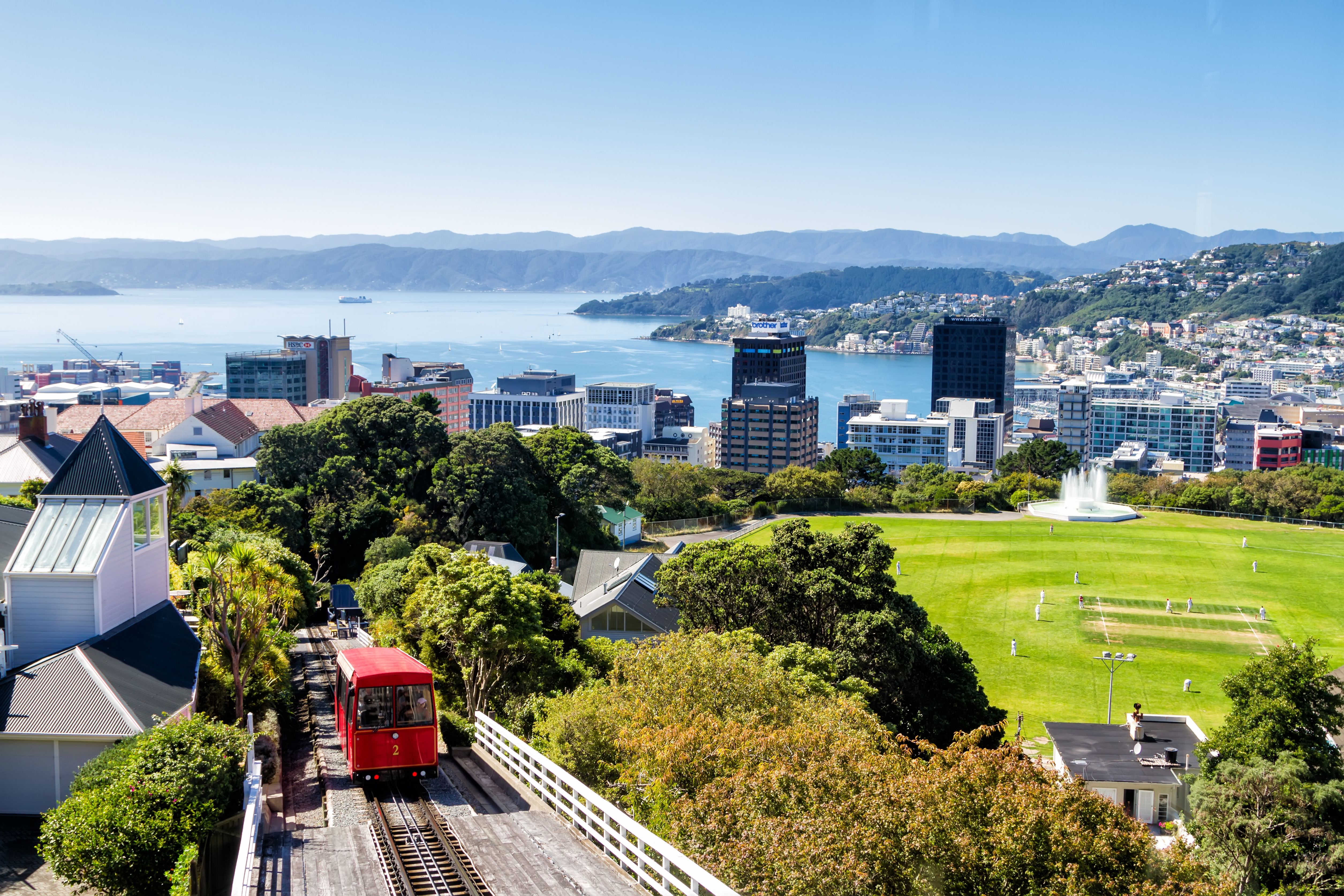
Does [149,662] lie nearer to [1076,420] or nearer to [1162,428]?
[1162,428]

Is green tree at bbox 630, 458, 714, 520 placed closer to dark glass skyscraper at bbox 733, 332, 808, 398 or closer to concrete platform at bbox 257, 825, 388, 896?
concrete platform at bbox 257, 825, 388, 896

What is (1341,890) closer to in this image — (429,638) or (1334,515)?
(429,638)

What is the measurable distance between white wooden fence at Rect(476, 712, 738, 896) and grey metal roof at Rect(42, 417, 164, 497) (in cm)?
853

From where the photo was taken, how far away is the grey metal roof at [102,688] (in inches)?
670

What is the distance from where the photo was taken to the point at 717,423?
17500 cm

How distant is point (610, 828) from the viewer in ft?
41.1

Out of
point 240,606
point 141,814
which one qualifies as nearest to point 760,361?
point 240,606

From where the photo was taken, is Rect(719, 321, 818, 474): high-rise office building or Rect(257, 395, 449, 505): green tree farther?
Rect(719, 321, 818, 474): high-rise office building

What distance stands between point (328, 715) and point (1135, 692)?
2901 cm

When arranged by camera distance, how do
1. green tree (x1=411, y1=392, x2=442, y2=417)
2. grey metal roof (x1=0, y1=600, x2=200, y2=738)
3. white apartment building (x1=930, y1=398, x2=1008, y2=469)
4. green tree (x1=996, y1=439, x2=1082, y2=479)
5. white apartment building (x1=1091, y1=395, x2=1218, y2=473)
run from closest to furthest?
grey metal roof (x1=0, y1=600, x2=200, y2=738)
green tree (x1=411, y1=392, x2=442, y2=417)
green tree (x1=996, y1=439, x2=1082, y2=479)
white apartment building (x1=1091, y1=395, x2=1218, y2=473)
white apartment building (x1=930, y1=398, x2=1008, y2=469)

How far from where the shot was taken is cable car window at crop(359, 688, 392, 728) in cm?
1628

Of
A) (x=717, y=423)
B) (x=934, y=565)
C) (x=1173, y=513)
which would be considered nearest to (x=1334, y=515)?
(x=1173, y=513)

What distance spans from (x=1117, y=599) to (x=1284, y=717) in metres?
30.4

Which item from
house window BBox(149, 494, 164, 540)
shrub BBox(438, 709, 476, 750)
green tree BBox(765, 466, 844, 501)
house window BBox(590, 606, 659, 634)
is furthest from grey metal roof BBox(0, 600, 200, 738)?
green tree BBox(765, 466, 844, 501)
